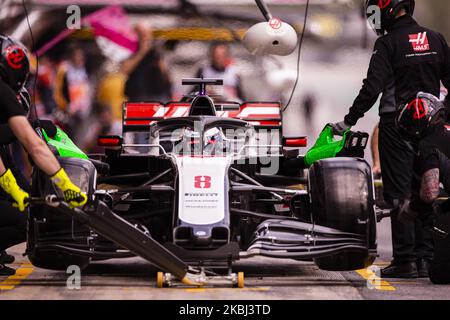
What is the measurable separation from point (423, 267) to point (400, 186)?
27.5 inches

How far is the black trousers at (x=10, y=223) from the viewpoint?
10.0 meters

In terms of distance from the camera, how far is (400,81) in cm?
1052

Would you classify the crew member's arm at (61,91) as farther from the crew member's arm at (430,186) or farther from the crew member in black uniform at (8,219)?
the crew member's arm at (430,186)

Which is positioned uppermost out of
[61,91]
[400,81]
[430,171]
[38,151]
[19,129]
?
[61,91]

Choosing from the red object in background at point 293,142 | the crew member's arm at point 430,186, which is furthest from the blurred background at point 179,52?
the crew member's arm at point 430,186

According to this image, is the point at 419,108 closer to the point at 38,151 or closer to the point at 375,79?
the point at 375,79

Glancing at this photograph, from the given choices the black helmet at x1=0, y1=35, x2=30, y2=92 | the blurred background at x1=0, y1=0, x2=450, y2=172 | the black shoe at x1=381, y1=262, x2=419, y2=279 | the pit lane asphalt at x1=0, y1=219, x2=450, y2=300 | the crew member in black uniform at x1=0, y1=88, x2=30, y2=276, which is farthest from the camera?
the blurred background at x1=0, y1=0, x2=450, y2=172

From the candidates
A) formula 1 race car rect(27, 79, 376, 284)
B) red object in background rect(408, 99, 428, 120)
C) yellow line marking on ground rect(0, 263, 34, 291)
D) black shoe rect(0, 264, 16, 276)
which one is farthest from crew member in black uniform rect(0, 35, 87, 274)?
red object in background rect(408, 99, 428, 120)

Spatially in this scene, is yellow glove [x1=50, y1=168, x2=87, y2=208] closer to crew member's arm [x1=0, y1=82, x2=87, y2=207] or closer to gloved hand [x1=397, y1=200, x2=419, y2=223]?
crew member's arm [x1=0, y1=82, x2=87, y2=207]

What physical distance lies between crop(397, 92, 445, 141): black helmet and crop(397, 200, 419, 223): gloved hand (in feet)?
1.74

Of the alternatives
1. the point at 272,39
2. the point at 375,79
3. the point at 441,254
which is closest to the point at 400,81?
the point at 375,79

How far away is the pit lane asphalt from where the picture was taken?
8727 mm
